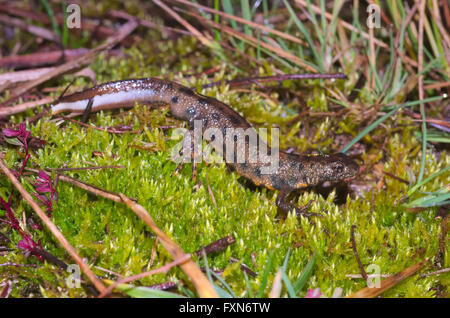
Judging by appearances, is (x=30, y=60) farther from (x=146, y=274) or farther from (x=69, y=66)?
(x=146, y=274)

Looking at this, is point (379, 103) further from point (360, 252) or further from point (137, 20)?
point (137, 20)

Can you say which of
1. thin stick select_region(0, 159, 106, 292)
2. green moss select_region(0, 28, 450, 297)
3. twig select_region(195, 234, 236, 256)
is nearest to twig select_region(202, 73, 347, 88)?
green moss select_region(0, 28, 450, 297)

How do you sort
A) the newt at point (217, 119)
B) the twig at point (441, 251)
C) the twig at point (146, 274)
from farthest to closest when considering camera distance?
1. the newt at point (217, 119)
2. the twig at point (441, 251)
3. the twig at point (146, 274)

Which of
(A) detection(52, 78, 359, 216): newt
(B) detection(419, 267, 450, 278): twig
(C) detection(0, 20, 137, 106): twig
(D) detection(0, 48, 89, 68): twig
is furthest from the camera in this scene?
(D) detection(0, 48, 89, 68): twig

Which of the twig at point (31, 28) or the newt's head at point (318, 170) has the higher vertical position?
the twig at point (31, 28)

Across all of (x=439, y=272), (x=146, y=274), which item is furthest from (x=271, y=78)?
(x=146, y=274)

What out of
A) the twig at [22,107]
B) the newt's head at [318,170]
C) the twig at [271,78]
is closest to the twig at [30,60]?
the twig at [22,107]

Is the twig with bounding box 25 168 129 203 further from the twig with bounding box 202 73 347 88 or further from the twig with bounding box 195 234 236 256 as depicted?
the twig with bounding box 202 73 347 88

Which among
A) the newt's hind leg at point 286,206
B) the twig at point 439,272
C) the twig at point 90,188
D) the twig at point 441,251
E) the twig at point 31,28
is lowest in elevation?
the twig at point 439,272

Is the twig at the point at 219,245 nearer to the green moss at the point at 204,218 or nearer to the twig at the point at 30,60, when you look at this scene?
the green moss at the point at 204,218

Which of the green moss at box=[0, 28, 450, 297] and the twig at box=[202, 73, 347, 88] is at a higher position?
the twig at box=[202, 73, 347, 88]
